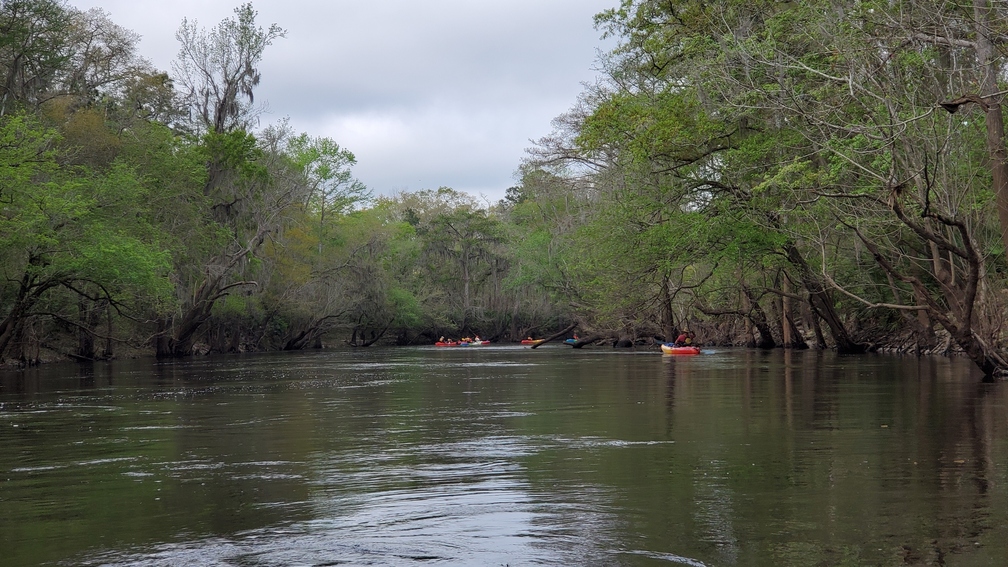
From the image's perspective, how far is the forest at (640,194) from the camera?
18234 mm

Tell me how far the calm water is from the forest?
15.6 ft

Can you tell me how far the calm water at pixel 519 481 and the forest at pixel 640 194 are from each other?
15.6 ft

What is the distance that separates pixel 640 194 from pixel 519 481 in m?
25.7

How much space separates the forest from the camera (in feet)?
59.8

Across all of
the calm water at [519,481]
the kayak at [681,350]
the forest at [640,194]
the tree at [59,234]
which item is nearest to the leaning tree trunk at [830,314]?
the forest at [640,194]

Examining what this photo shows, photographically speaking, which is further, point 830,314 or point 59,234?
point 830,314

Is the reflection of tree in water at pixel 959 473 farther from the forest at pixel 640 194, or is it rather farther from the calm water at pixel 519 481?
the forest at pixel 640 194

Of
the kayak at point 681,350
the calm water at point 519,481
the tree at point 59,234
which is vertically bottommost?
the calm water at point 519,481

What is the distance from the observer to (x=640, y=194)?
3341 centimetres

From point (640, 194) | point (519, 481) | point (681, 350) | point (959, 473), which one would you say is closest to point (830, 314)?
point (681, 350)

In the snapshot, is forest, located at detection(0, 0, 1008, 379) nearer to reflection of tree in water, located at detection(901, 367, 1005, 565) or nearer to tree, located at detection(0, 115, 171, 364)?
tree, located at detection(0, 115, 171, 364)

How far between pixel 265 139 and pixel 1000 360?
40368mm

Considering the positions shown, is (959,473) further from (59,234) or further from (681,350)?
(681,350)

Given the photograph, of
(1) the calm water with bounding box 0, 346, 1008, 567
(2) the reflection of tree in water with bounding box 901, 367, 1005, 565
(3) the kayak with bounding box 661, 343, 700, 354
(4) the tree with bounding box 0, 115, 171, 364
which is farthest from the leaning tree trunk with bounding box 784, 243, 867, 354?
(4) the tree with bounding box 0, 115, 171, 364
